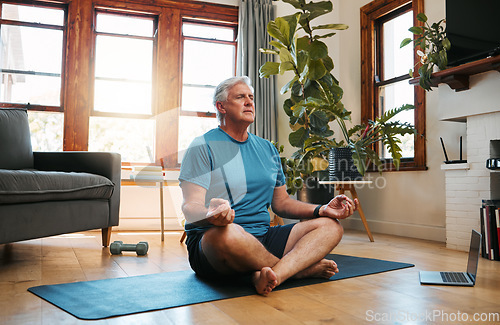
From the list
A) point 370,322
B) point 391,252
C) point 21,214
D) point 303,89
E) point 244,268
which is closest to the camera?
point 370,322

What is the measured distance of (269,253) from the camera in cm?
169

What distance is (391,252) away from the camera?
9.08 ft

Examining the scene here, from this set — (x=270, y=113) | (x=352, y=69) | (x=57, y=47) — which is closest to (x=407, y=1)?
(x=352, y=69)

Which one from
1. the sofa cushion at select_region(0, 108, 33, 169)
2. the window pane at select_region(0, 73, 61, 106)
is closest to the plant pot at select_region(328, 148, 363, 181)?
the sofa cushion at select_region(0, 108, 33, 169)

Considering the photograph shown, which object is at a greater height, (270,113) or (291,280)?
(270,113)

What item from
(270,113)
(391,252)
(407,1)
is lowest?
(391,252)

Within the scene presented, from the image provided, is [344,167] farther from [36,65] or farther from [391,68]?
[36,65]

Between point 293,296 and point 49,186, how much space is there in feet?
4.76

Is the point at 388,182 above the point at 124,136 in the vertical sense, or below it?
below

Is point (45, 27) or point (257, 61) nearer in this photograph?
point (45, 27)

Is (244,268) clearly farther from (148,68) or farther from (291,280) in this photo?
(148,68)

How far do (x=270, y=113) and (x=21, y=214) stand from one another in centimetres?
288

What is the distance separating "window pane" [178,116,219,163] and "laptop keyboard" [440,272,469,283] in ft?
9.97

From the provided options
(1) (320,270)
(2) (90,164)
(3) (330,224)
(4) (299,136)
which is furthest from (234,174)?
(4) (299,136)
